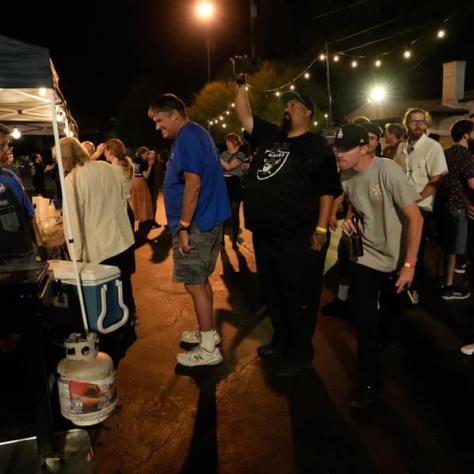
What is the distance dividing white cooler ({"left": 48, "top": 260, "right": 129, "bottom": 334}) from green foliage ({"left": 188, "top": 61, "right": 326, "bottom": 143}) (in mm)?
29004

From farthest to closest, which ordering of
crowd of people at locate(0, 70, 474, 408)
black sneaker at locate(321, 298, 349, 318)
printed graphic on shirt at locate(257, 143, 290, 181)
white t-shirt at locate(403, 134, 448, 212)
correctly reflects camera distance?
white t-shirt at locate(403, 134, 448, 212)
black sneaker at locate(321, 298, 349, 318)
printed graphic on shirt at locate(257, 143, 290, 181)
crowd of people at locate(0, 70, 474, 408)

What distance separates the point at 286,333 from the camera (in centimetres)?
400

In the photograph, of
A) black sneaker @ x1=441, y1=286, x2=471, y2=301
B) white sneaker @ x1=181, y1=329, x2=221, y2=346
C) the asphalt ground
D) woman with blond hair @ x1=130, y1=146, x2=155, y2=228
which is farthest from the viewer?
woman with blond hair @ x1=130, y1=146, x2=155, y2=228

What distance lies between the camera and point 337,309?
16.1 ft

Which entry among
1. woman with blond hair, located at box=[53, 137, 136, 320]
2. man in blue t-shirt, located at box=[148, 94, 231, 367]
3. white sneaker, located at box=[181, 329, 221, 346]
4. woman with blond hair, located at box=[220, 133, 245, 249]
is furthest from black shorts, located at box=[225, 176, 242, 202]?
man in blue t-shirt, located at box=[148, 94, 231, 367]

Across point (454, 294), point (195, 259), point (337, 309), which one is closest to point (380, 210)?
point (195, 259)

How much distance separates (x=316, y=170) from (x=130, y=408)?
2.15 meters

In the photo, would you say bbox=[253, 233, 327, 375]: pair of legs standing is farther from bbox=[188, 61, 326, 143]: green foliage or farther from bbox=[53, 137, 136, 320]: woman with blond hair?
bbox=[188, 61, 326, 143]: green foliage

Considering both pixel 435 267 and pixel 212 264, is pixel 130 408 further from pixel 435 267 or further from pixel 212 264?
pixel 435 267

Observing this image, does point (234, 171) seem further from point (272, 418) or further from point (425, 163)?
point (272, 418)

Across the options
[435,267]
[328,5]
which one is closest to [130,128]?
[328,5]

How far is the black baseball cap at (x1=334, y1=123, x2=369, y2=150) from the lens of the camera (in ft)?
9.62

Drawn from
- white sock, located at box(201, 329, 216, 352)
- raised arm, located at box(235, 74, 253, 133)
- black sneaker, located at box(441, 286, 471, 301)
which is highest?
raised arm, located at box(235, 74, 253, 133)

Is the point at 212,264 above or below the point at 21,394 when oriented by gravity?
above
